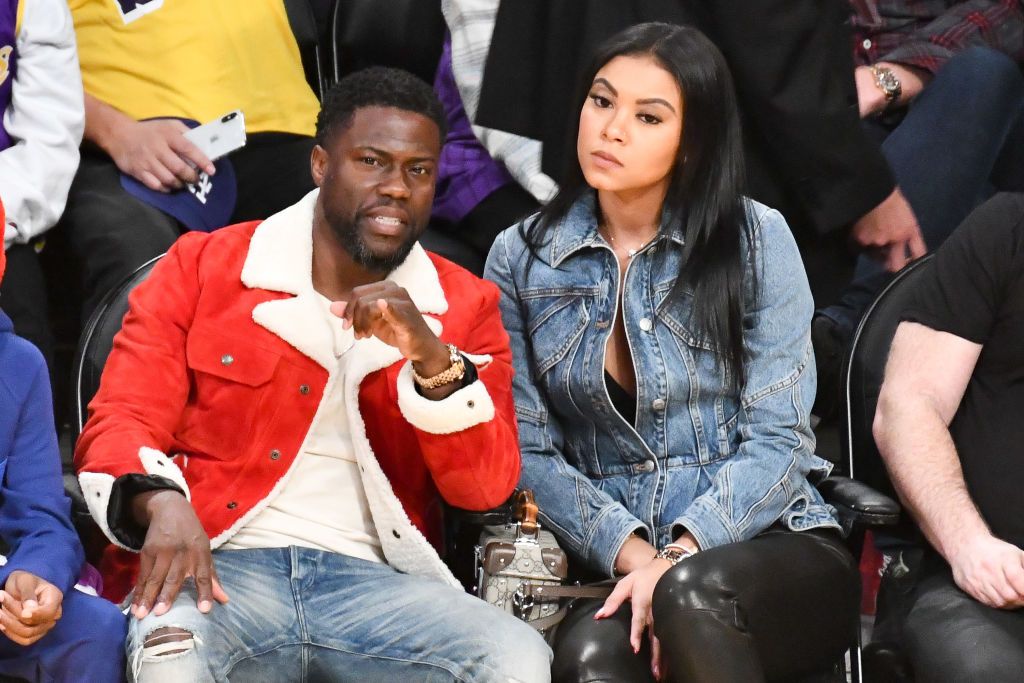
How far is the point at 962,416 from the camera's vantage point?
311cm

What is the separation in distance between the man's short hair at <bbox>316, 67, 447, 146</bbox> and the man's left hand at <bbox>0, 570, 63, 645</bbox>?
102 cm

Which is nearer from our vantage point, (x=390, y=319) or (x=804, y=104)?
(x=390, y=319)

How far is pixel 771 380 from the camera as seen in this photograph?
119 inches

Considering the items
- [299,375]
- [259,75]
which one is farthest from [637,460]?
[259,75]

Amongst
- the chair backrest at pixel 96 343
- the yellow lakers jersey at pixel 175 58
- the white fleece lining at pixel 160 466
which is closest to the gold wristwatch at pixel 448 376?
the white fleece lining at pixel 160 466

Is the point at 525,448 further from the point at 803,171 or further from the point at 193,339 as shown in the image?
the point at 803,171

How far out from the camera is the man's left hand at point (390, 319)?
252 centimetres

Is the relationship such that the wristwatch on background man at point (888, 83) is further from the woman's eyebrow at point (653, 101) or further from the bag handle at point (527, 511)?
the bag handle at point (527, 511)

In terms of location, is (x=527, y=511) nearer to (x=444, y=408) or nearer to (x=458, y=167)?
(x=444, y=408)

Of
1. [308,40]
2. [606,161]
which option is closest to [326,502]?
[606,161]

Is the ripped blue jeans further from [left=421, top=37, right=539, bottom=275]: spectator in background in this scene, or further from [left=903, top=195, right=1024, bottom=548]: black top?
[left=421, top=37, right=539, bottom=275]: spectator in background

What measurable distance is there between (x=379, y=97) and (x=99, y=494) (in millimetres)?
903

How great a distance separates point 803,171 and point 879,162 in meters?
0.19

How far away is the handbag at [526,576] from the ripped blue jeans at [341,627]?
0.28 feet
